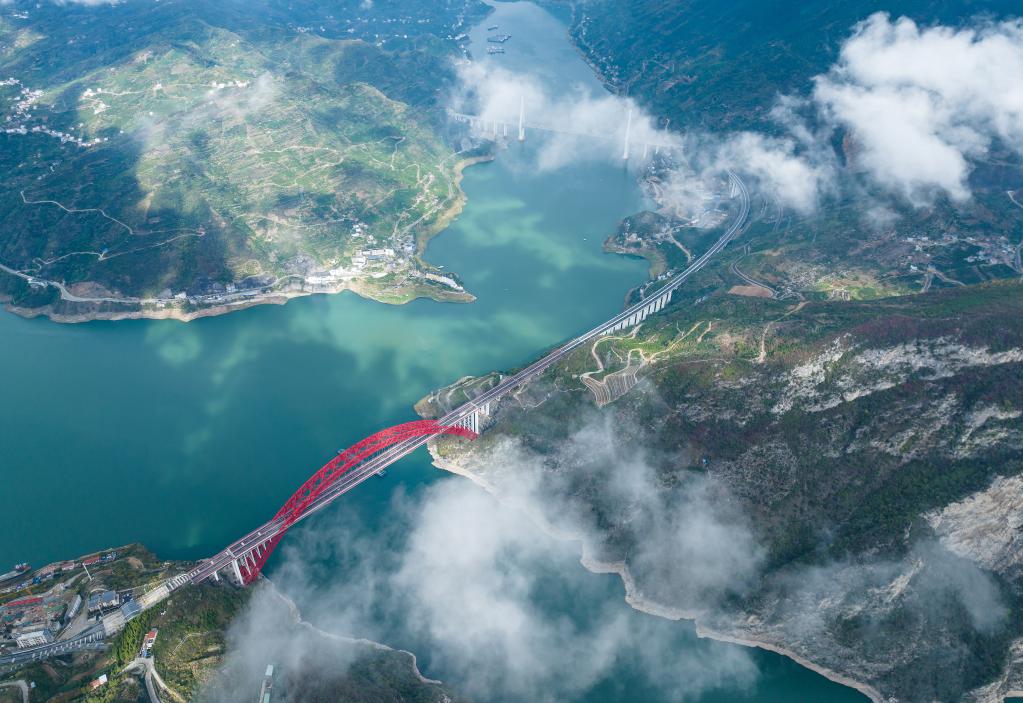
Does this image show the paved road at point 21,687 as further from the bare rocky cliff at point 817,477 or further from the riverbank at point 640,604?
the bare rocky cliff at point 817,477

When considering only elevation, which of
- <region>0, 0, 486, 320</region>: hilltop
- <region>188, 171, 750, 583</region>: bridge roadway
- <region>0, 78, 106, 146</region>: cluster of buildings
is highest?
<region>188, 171, 750, 583</region>: bridge roadway

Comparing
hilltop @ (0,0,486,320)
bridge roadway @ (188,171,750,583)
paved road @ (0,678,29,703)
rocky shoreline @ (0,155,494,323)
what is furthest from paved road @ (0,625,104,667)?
hilltop @ (0,0,486,320)

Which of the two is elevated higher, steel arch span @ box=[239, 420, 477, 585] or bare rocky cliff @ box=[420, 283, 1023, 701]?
bare rocky cliff @ box=[420, 283, 1023, 701]

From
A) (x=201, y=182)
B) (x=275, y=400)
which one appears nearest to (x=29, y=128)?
(x=201, y=182)

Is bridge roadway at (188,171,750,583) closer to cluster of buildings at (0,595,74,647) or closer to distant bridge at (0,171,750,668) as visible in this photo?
distant bridge at (0,171,750,668)

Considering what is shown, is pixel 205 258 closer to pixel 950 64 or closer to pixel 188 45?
pixel 188 45

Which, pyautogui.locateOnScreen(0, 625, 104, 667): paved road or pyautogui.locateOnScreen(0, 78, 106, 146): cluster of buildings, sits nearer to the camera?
pyautogui.locateOnScreen(0, 625, 104, 667): paved road

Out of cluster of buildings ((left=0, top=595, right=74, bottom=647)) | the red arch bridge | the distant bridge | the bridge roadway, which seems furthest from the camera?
the bridge roadway

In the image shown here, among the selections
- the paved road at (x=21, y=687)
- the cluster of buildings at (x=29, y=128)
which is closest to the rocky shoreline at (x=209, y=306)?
the cluster of buildings at (x=29, y=128)
